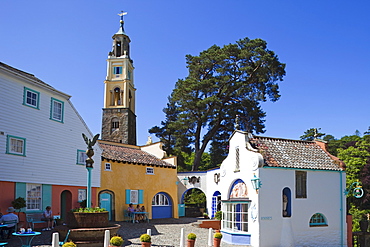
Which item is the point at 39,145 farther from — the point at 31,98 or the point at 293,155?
the point at 293,155

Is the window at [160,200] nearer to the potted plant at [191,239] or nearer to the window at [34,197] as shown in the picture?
the window at [34,197]

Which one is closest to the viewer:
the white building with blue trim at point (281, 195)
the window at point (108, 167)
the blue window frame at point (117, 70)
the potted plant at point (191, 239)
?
the potted plant at point (191, 239)

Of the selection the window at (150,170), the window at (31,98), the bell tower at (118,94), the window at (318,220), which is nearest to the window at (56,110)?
the window at (31,98)

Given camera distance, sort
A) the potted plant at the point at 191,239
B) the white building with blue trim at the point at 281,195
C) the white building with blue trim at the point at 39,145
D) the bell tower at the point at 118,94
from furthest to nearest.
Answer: the bell tower at the point at 118,94, the white building with blue trim at the point at 281,195, the white building with blue trim at the point at 39,145, the potted plant at the point at 191,239

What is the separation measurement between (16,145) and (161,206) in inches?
536

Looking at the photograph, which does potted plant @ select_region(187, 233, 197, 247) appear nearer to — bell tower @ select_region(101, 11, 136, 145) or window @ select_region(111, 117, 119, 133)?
bell tower @ select_region(101, 11, 136, 145)

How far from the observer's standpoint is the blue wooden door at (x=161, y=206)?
2910 cm

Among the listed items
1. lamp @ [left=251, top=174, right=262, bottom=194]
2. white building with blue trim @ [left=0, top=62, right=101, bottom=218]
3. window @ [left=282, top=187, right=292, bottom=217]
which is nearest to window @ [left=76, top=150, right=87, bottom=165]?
white building with blue trim @ [left=0, top=62, right=101, bottom=218]

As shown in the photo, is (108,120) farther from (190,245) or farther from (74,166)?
(190,245)

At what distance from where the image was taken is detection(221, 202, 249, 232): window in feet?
62.5

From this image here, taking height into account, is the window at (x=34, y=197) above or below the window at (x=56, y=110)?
below

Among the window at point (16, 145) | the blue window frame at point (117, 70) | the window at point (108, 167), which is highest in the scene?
the blue window frame at point (117, 70)

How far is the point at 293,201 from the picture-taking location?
18.9 m

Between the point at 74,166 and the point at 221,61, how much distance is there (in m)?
21.1
